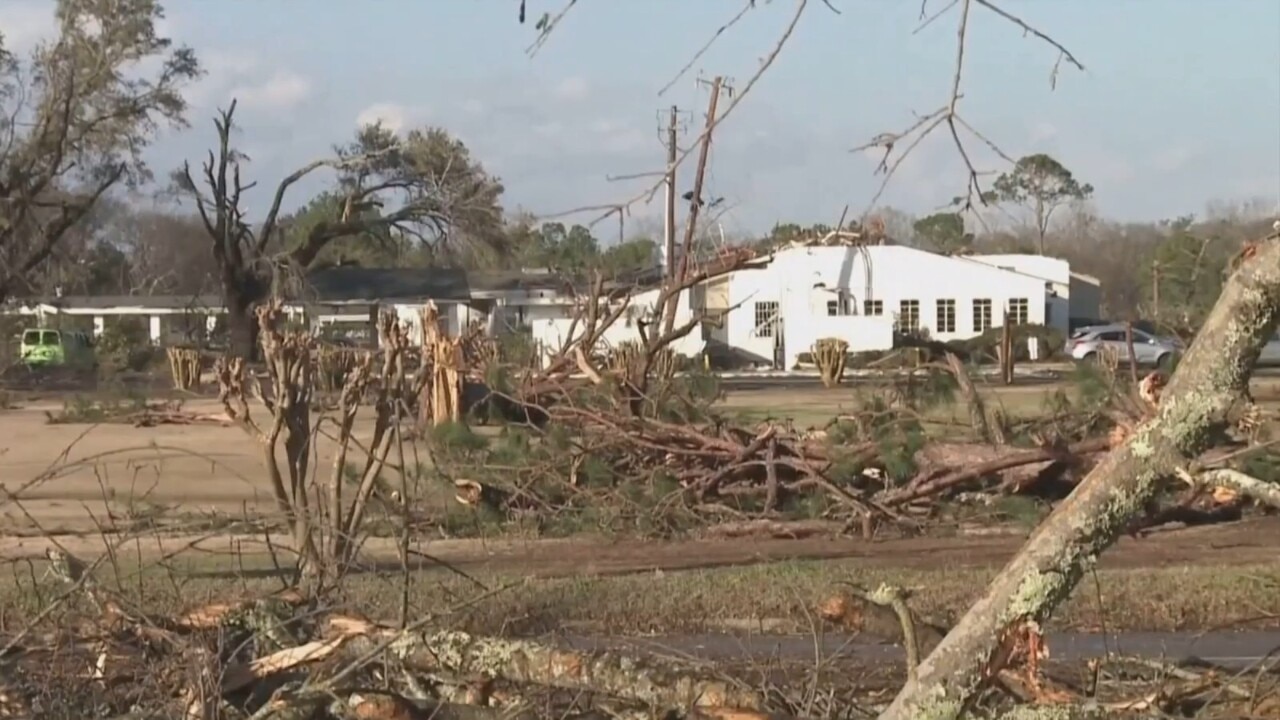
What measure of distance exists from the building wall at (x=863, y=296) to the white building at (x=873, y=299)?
1.2 inches

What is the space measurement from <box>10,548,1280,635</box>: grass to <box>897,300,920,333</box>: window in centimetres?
4257

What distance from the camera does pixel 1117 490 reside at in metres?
3.01

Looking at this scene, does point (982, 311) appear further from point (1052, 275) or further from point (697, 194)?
point (697, 194)

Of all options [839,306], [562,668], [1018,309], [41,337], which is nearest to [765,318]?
[839,306]

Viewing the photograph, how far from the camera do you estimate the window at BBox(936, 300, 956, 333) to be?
2180 inches

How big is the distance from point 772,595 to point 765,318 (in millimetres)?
43076

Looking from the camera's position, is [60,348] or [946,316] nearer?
[60,348]

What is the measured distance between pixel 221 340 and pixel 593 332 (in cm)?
3521

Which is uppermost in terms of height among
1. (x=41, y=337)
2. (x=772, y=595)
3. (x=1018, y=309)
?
(x=1018, y=309)

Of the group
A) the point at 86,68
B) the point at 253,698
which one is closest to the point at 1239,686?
the point at 253,698

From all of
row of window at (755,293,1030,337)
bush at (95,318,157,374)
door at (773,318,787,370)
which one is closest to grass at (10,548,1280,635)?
bush at (95,318,157,374)

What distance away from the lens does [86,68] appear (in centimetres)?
4594

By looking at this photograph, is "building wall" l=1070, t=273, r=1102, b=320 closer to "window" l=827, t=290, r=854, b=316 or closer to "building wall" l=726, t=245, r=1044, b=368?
"building wall" l=726, t=245, r=1044, b=368

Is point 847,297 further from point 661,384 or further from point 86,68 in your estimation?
point 661,384
